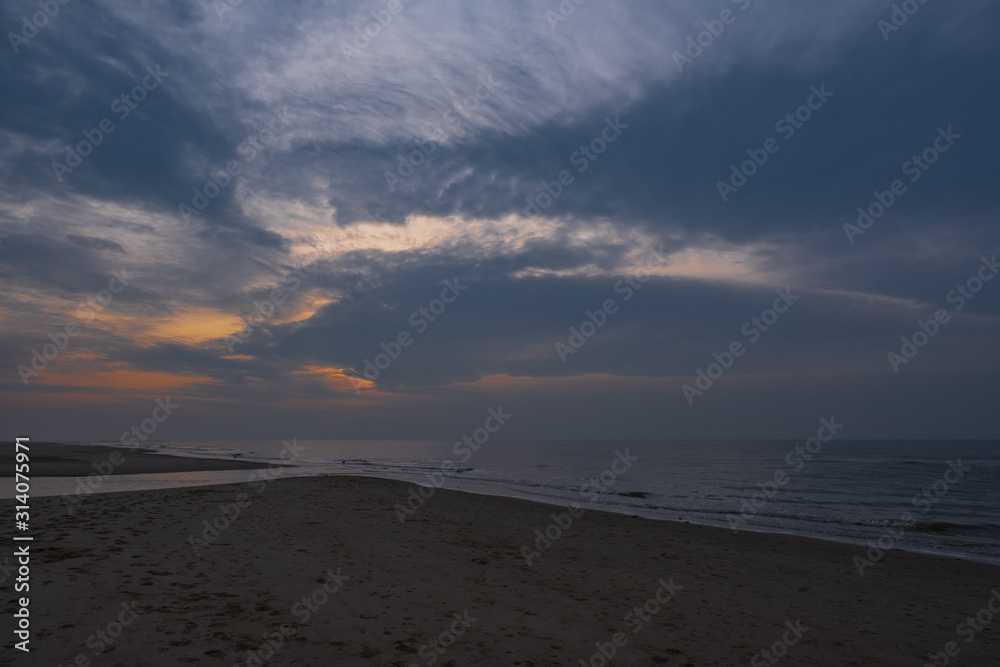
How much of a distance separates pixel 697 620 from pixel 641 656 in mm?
2338

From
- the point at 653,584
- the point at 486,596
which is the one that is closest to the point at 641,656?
the point at 486,596

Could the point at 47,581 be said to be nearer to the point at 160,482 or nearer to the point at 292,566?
the point at 292,566

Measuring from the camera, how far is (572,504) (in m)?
26.5

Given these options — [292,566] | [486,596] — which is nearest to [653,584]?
[486,596]

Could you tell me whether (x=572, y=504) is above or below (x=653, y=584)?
above

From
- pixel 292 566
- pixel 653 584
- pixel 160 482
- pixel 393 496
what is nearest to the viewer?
pixel 292 566

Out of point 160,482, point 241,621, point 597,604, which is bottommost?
point 160,482

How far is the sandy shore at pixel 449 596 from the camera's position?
262 inches

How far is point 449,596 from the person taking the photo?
29.6 ft

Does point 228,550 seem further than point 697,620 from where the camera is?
A: Yes

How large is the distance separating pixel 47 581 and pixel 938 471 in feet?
249

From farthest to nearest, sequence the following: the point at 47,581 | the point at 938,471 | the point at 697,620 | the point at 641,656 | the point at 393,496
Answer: the point at 938,471 → the point at 393,496 → the point at 697,620 → the point at 47,581 → the point at 641,656

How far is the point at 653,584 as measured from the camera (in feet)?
36.2

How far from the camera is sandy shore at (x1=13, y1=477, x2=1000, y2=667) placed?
6.66 meters
